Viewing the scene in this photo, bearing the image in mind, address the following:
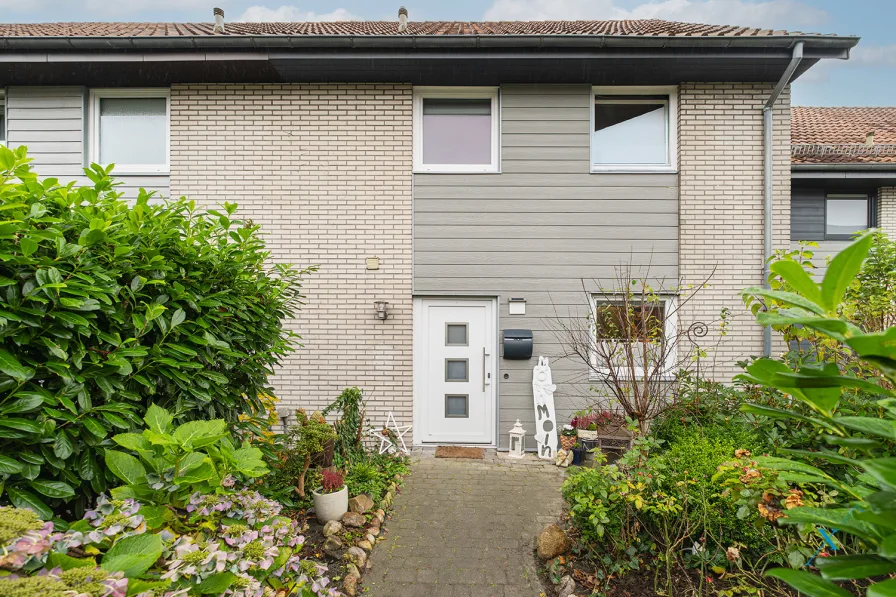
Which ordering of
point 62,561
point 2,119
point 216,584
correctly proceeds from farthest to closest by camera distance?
1. point 2,119
2. point 216,584
3. point 62,561

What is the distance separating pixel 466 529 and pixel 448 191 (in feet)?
14.4

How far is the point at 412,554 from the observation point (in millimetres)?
3672

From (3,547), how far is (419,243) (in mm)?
5564

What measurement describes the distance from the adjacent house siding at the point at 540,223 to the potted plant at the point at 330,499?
2867mm

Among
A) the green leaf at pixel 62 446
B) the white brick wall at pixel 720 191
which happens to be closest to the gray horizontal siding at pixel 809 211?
the white brick wall at pixel 720 191

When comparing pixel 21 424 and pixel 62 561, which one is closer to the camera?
pixel 62 561

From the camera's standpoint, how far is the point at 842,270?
66 centimetres

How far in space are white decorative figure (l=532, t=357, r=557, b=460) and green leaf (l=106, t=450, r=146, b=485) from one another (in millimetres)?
5093

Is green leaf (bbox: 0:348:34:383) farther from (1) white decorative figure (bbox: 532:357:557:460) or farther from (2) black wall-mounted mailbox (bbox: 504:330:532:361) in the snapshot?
(1) white decorative figure (bbox: 532:357:557:460)

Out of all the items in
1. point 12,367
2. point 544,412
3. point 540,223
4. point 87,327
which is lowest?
point 544,412

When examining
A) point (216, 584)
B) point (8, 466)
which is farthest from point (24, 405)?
point (216, 584)

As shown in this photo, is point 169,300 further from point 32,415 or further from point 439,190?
→ point 439,190

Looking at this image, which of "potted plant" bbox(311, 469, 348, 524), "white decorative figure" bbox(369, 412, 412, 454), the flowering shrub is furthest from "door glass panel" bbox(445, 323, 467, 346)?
the flowering shrub

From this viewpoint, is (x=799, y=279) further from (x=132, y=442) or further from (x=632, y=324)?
(x=632, y=324)
